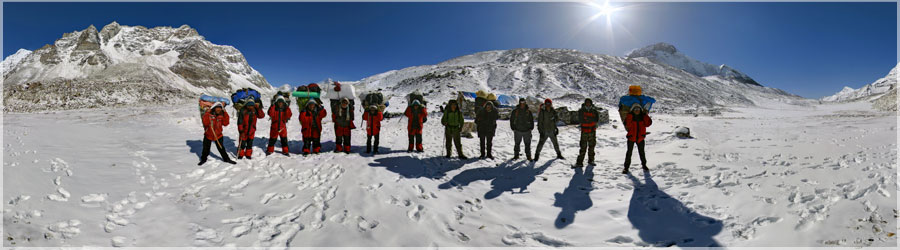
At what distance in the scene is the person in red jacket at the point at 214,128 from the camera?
801cm

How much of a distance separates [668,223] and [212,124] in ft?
31.5

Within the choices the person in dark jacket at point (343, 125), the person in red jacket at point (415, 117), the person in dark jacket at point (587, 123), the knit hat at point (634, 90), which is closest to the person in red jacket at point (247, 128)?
the person in dark jacket at point (343, 125)

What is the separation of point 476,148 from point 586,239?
758 cm

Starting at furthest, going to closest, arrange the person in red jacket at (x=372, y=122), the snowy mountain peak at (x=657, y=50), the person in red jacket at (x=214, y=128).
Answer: the snowy mountain peak at (x=657, y=50) < the person in red jacket at (x=372, y=122) < the person in red jacket at (x=214, y=128)

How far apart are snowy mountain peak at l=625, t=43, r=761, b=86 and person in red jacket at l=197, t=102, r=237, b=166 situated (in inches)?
6658

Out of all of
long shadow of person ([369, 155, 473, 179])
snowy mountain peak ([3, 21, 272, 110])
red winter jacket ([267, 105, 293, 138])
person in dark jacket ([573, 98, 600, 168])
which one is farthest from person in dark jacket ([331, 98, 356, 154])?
snowy mountain peak ([3, 21, 272, 110])

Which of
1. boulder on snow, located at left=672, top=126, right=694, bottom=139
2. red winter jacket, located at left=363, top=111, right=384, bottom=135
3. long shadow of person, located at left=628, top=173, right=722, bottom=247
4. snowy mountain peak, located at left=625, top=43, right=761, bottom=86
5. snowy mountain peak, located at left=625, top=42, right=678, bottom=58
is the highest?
snowy mountain peak, located at left=625, top=42, right=678, bottom=58

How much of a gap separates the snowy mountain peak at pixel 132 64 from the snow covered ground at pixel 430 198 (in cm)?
3839

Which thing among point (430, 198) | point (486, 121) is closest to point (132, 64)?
point (486, 121)

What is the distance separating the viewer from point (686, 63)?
16912 centimetres

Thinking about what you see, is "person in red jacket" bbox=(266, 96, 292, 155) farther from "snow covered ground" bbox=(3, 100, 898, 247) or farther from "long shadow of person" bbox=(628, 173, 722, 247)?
"long shadow of person" bbox=(628, 173, 722, 247)

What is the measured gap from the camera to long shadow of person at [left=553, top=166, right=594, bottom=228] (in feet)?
18.2

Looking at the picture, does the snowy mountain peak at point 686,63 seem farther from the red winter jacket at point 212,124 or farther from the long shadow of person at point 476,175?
the red winter jacket at point 212,124

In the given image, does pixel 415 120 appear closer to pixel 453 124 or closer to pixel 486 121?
pixel 453 124
